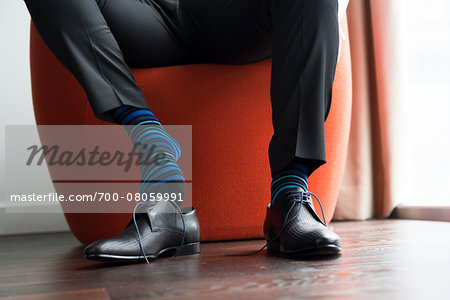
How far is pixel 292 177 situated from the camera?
83 cm

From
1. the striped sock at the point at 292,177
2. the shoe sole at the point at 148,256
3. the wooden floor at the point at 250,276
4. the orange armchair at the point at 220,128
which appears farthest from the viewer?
the orange armchair at the point at 220,128

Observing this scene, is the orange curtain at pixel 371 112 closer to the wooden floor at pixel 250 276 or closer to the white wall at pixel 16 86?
the wooden floor at pixel 250 276

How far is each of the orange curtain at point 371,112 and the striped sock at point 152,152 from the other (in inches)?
44.2

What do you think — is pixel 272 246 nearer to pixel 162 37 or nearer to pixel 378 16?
pixel 162 37

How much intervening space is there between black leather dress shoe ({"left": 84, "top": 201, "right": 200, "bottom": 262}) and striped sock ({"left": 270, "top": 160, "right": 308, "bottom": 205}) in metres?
0.18

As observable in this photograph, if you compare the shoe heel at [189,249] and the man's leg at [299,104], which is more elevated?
the man's leg at [299,104]

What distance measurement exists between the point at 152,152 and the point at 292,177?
0.25 m

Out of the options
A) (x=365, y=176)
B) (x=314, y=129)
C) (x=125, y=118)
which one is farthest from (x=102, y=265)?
(x=365, y=176)

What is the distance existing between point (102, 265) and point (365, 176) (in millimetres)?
1293

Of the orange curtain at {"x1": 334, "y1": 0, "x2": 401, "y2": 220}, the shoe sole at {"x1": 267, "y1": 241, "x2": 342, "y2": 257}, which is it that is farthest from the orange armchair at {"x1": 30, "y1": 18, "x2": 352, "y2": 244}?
the orange curtain at {"x1": 334, "y1": 0, "x2": 401, "y2": 220}

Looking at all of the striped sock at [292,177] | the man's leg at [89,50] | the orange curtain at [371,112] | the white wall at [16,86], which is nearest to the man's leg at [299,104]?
the striped sock at [292,177]

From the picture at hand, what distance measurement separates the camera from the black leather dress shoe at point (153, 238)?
0.73 meters

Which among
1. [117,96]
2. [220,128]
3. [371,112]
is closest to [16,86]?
[220,128]

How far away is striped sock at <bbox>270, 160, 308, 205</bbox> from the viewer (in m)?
→ 0.83
